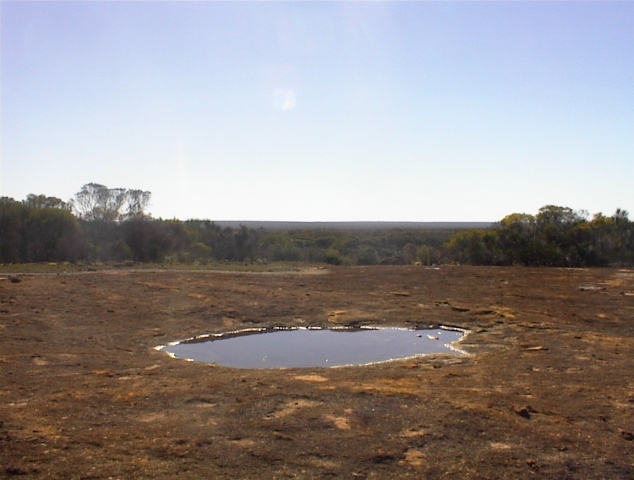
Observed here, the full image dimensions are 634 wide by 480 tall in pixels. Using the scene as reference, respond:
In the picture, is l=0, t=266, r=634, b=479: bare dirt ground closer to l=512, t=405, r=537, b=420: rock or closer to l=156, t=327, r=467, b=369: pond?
l=512, t=405, r=537, b=420: rock

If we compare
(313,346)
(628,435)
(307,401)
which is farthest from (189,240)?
(628,435)

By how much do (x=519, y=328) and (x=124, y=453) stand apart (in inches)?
399

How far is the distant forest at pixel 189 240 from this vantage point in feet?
107

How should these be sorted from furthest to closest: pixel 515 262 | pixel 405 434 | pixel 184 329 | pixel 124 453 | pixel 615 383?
pixel 515 262
pixel 184 329
pixel 615 383
pixel 405 434
pixel 124 453

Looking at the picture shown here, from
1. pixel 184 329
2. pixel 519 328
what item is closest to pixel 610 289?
pixel 519 328

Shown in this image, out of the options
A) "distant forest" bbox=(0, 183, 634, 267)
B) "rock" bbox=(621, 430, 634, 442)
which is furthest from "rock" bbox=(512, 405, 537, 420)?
"distant forest" bbox=(0, 183, 634, 267)

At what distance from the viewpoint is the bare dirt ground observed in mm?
5434

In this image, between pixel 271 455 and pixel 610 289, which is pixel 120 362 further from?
pixel 610 289

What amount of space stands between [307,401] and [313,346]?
472 cm

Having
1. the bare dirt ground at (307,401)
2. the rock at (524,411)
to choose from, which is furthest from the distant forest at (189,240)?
the rock at (524,411)

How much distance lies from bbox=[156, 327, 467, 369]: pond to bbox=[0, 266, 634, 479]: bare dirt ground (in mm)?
602

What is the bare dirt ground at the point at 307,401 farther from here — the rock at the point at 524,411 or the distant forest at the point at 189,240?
the distant forest at the point at 189,240

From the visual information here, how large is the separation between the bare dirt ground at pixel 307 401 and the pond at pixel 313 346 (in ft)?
1.98

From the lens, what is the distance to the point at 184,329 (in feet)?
44.0
